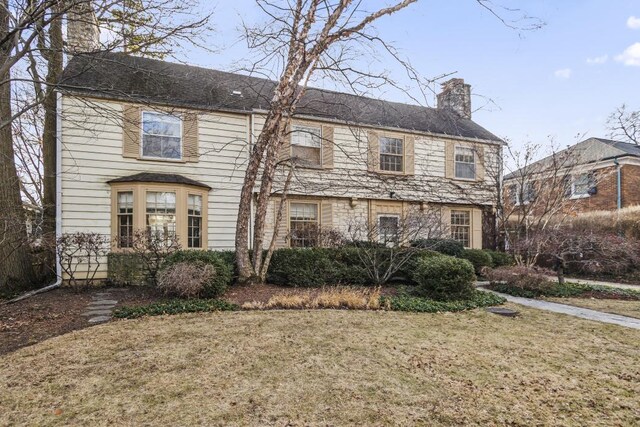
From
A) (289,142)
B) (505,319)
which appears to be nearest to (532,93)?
(289,142)

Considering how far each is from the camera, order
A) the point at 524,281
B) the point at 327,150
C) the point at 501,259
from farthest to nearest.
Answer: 1. the point at 501,259
2. the point at 327,150
3. the point at 524,281

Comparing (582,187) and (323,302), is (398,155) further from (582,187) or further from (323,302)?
(582,187)

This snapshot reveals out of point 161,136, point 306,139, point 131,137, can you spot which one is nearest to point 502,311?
point 306,139

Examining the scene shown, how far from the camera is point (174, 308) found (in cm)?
669

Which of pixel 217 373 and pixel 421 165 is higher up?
pixel 421 165

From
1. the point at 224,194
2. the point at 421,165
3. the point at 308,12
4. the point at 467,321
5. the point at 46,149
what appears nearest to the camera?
the point at 467,321

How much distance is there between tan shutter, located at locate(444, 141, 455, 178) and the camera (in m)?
14.4

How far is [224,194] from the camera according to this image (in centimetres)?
1130

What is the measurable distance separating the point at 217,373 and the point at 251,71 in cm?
704

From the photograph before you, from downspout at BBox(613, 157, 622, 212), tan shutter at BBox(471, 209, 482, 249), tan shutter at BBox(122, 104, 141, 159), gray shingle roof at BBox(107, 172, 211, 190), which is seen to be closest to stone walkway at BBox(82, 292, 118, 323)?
gray shingle roof at BBox(107, 172, 211, 190)

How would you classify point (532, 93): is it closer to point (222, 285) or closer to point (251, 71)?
point (251, 71)

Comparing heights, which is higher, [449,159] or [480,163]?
[449,159]

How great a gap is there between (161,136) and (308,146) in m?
4.65

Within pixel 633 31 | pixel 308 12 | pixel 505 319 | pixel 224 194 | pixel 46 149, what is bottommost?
pixel 505 319
